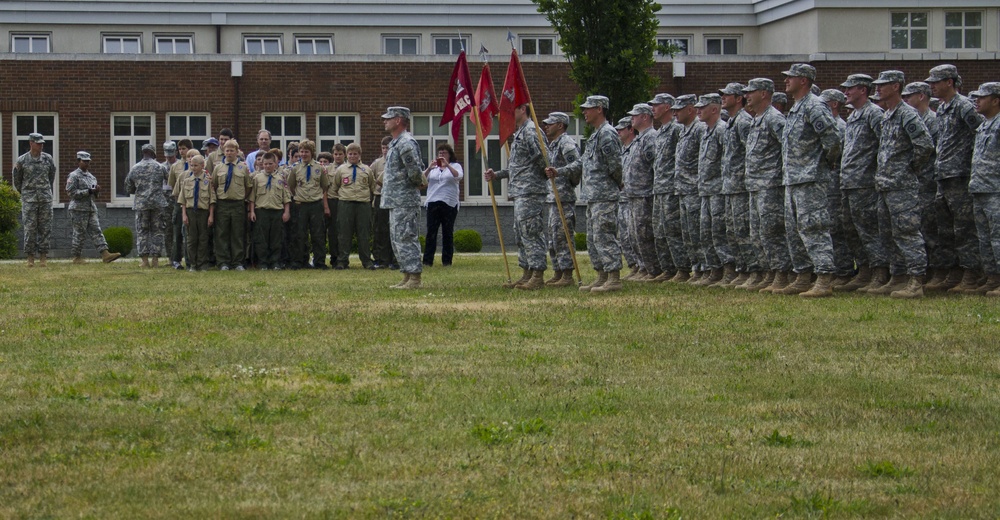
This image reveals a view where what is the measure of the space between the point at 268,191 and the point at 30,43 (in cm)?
1956

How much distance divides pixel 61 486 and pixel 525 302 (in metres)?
8.13

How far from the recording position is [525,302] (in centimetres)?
1306

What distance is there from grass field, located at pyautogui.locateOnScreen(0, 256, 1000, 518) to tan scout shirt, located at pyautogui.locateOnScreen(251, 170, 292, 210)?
895cm

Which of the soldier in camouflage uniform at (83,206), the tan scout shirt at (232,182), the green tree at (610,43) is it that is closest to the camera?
the tan scout shirt at (232,182)

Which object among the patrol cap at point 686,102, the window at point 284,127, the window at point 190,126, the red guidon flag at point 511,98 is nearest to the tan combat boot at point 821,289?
the patrol cap at point 686,102

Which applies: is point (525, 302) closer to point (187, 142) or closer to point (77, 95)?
point (187, 142)

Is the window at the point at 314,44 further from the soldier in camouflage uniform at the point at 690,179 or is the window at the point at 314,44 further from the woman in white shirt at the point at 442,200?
the soldier in camouflage uniform at the point at 690,179

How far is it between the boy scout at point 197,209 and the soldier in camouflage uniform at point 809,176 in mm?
A: 10121

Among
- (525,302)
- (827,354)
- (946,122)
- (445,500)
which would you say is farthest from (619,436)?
(946,122)

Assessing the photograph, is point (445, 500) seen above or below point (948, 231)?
below

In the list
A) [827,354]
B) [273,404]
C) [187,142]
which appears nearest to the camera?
[273,404]

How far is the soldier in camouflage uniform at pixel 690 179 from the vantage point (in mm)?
15828

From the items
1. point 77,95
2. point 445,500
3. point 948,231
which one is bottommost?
point 445,500

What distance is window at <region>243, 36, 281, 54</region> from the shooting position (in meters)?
37.7
